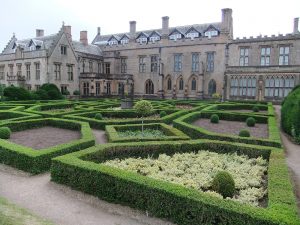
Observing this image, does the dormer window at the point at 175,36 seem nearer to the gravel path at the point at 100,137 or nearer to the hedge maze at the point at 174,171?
the hedge maze at the point at 174,171

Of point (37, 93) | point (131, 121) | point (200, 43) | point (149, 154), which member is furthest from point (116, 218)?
point (200, 43)

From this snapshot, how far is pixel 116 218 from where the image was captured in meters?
7.55

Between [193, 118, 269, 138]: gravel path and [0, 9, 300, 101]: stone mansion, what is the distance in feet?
59.9

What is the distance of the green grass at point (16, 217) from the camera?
6477mm

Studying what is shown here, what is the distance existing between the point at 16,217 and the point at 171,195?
12.5ft

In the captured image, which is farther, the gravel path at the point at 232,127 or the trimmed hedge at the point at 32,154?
the gravel path at the point at 232,127

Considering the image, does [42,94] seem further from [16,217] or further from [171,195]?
[171,195]

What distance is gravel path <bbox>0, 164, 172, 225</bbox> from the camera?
737cm

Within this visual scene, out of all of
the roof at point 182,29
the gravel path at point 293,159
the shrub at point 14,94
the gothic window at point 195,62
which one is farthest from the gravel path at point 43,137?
the roof at point 182,29

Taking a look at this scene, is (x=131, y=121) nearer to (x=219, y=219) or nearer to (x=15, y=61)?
(x=219, y=219)

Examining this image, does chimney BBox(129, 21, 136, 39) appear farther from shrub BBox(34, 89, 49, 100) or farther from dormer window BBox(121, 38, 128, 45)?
shrub BBox(34, 89, 49, 100)

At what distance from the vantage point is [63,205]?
8.16m

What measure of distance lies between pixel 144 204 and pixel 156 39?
44027mm

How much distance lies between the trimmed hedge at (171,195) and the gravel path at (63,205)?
0.70 feet
